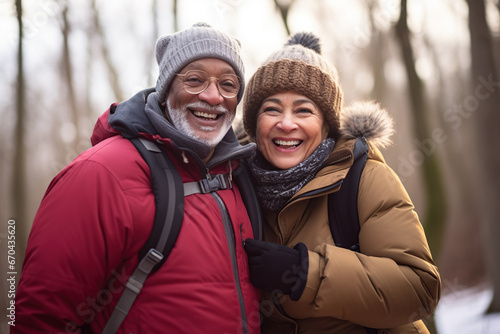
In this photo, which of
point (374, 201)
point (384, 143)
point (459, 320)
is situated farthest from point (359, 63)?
point (374, 201)

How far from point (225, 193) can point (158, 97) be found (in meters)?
0.72

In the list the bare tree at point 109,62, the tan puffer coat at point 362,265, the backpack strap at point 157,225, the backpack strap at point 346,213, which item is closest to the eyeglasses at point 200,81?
the backpack strap at point 157,225

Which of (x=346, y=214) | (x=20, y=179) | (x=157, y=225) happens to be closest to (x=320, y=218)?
(x=346, y=214)

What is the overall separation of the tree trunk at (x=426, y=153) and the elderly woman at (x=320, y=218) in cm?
423

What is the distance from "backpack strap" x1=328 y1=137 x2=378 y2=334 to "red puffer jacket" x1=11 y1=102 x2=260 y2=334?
25.7 inches

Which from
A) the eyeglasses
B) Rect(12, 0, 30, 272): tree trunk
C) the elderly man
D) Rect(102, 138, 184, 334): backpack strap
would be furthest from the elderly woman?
Rect(12, 0, 30, 272): tree trunk

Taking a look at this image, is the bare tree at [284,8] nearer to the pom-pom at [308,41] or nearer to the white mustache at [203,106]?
the pom-pom at [308,41]

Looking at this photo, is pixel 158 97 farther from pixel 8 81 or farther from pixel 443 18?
pixel 443 18

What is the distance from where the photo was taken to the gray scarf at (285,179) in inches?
96.0

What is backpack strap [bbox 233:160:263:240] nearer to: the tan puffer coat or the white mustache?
the tan puffer coat

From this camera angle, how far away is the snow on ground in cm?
629

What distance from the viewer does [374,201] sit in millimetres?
2260

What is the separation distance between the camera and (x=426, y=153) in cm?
673

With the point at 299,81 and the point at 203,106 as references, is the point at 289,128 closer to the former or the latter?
the point at 299,81
